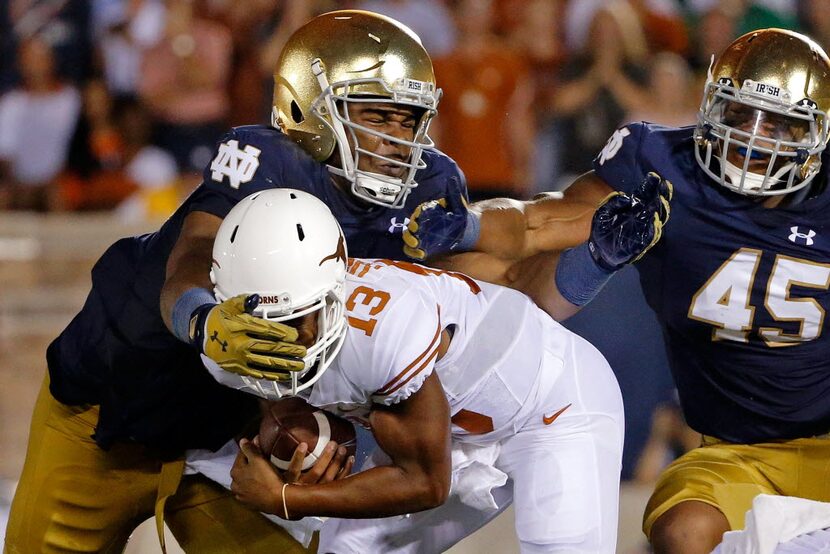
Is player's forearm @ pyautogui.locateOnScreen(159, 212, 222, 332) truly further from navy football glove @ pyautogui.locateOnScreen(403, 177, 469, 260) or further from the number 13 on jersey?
the number 13 on jersey

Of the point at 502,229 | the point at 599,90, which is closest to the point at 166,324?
the point at 502,229

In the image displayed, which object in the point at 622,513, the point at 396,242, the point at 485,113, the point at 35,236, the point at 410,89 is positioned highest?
the point at 410,89

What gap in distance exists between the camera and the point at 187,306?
2721mm

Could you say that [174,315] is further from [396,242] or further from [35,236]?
[35,236]

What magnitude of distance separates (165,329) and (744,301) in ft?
4.83

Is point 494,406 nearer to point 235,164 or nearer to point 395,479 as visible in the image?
point 395,479

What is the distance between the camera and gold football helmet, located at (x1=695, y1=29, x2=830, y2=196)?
10.4 feet

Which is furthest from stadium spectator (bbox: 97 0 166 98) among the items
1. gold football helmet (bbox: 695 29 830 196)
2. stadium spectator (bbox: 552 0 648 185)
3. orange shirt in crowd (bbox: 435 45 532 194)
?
gold football helmet (bbox: 695 29 830 196)

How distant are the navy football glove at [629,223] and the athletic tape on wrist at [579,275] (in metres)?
0.04

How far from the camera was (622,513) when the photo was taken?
174 inches

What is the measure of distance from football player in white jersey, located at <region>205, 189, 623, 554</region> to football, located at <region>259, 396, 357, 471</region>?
35mm

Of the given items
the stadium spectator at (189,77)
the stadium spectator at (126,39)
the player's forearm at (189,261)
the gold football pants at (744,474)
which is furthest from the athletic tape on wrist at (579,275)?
the stadium spectator at (126,39)

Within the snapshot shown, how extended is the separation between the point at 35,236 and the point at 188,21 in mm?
1656

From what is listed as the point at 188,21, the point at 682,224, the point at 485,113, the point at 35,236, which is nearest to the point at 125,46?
the point at 188,21
